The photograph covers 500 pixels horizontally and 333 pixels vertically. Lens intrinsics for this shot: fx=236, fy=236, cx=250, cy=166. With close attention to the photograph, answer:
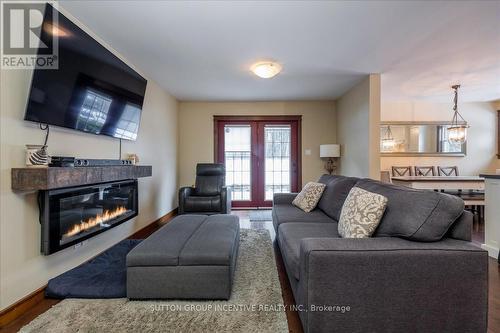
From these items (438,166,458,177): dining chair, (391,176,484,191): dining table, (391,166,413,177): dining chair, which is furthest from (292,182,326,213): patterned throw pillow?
(438,166,458,177): dining chair

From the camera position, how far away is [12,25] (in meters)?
1.66

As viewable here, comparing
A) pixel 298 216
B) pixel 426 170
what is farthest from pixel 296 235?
pixel 426 170

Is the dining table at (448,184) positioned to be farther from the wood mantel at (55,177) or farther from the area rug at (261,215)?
the wood mantel at (55,177)

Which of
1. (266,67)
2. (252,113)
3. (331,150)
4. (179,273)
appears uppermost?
(266,67)

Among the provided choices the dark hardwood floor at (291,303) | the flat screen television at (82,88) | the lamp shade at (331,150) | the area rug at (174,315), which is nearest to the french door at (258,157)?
the lamp shade at (331,150)

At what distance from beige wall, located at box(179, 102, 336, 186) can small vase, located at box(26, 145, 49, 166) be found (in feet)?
11.7

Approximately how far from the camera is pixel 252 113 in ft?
17.2

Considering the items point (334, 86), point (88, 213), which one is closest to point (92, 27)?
point (88, 213)

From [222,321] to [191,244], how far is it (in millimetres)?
585

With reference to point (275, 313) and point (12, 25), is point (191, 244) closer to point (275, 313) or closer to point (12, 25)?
point (275, 313)

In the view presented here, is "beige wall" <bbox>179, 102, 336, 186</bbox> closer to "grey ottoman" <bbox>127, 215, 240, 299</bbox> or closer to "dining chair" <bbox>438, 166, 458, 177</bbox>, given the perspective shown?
"dining chair" <bbox>438, 166, 458, 177</bbox>

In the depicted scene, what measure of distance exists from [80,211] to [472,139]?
24.6ft

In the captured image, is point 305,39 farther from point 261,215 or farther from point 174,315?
point 261,215

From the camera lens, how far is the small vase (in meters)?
1.69
